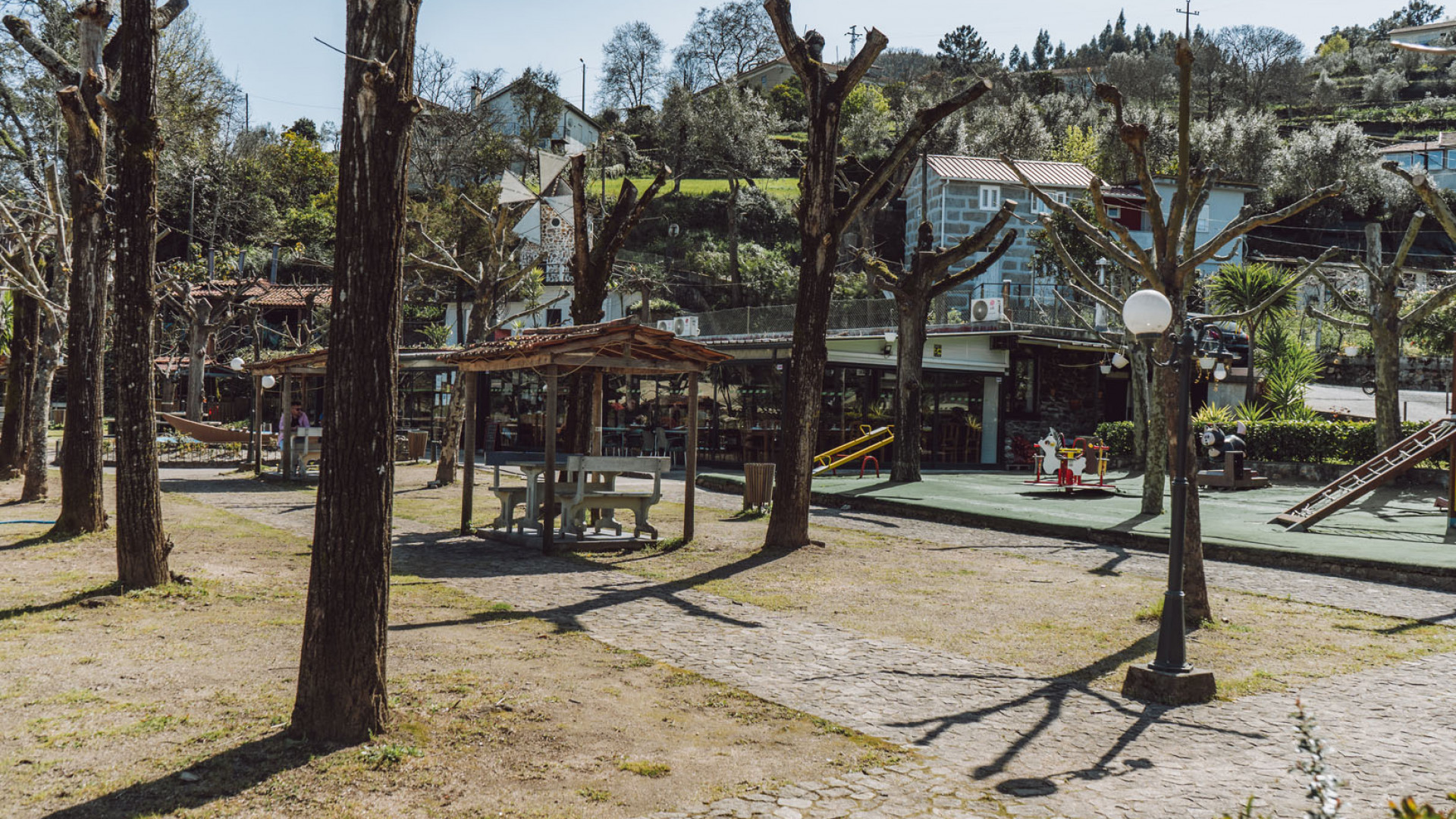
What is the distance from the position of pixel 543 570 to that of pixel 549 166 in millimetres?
8245

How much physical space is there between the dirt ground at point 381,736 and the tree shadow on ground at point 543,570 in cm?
66

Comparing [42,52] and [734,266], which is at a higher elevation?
[734,266]

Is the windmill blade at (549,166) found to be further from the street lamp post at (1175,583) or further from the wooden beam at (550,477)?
the street lamp post at (1175,583)

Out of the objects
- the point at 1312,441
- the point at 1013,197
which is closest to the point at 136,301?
the point at 1312,441

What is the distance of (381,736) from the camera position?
5.06 metres

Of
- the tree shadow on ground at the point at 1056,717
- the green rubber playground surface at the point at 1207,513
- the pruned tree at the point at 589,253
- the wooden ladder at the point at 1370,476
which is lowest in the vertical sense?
the tree shadow on ground at the point at 1056,717

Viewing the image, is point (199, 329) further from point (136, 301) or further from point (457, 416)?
point (136, 301)

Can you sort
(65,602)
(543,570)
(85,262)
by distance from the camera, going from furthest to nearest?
(85,262)
(543,570)
(65,602)

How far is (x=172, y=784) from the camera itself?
4391mm

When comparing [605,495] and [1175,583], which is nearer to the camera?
[1175,583]

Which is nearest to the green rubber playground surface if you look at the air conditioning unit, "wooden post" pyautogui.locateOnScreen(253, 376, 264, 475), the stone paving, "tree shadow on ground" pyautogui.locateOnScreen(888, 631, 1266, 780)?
the stone paving

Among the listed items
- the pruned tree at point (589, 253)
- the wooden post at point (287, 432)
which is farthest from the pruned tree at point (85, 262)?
the wooden post at point (287, 432)

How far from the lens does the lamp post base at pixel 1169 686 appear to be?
21.4ft

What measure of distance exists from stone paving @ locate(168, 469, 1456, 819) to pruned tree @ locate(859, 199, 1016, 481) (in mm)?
11463
